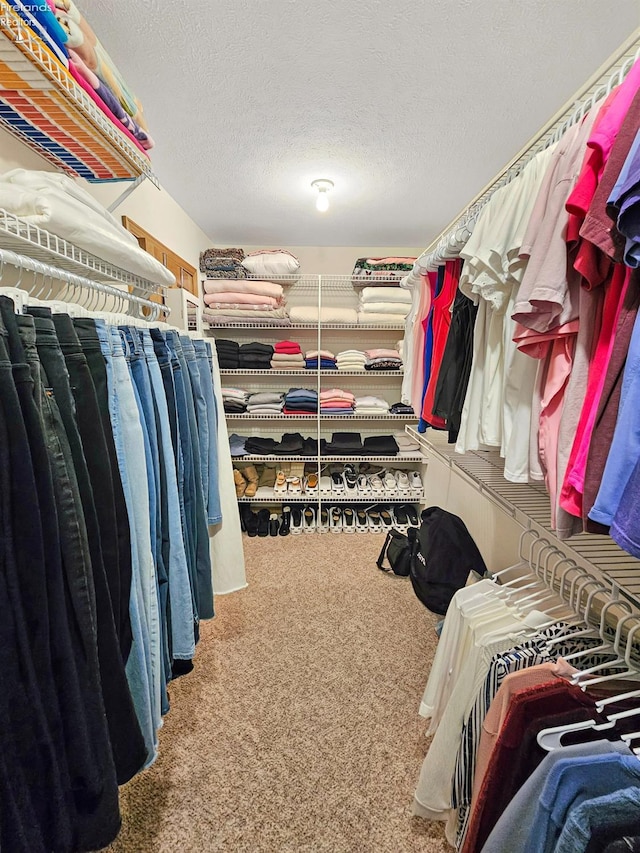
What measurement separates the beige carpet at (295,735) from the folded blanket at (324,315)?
77.4 inches

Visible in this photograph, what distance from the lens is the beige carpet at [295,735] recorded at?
3.44 ft

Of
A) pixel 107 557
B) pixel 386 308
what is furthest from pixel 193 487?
pixel 386 308

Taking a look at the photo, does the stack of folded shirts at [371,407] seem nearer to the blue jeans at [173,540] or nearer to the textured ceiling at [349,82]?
the textured ceiling at [349,82]

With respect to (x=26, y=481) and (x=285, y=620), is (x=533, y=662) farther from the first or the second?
(x=285, y=620)

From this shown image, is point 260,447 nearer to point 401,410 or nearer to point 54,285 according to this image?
point 401,410

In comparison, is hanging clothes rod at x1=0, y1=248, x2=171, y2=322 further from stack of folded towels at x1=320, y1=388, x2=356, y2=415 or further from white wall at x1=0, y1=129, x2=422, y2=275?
stack of folded towels at x1=320, y1=388, x2=356, y2=415

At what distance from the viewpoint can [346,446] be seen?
3016mm

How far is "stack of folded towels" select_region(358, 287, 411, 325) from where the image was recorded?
2877 millimetres

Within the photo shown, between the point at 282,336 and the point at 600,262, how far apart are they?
2823 millimetres

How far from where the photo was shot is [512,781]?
68 centimetres

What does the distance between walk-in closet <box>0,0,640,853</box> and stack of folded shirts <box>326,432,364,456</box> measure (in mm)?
917

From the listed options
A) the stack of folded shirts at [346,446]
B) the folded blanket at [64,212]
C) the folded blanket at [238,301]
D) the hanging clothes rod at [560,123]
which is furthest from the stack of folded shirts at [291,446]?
the folded blanket at [64,212]

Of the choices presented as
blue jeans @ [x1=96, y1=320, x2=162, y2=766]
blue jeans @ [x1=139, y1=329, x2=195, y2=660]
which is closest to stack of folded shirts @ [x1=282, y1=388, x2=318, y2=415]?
blue jeans @ [x1=139, y1=329, x2=195, y2=660]

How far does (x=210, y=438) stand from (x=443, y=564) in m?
1.35
